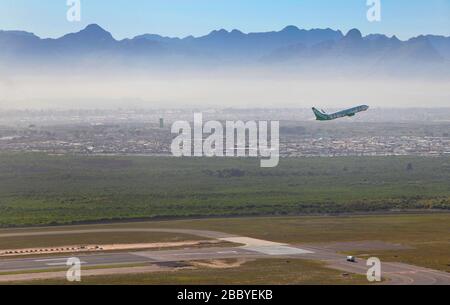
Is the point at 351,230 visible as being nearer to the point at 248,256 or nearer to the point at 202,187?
the point at 248,256

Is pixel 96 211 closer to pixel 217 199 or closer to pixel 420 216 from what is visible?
pixel 217 199

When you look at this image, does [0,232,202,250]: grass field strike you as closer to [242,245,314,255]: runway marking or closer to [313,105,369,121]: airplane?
[242,245,314,255]: runway marking

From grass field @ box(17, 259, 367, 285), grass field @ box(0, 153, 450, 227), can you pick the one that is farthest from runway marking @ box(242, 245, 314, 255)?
grass field @ box(0, 153, 450, 227)

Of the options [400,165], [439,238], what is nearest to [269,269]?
[439,238]

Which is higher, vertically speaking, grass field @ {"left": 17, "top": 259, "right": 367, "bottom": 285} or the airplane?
the airplane

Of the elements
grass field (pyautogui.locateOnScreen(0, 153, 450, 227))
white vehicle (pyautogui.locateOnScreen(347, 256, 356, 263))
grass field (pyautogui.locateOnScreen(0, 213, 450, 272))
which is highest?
grass field (pyautogui.locateOnScreen(0, 153, 450, 227))
